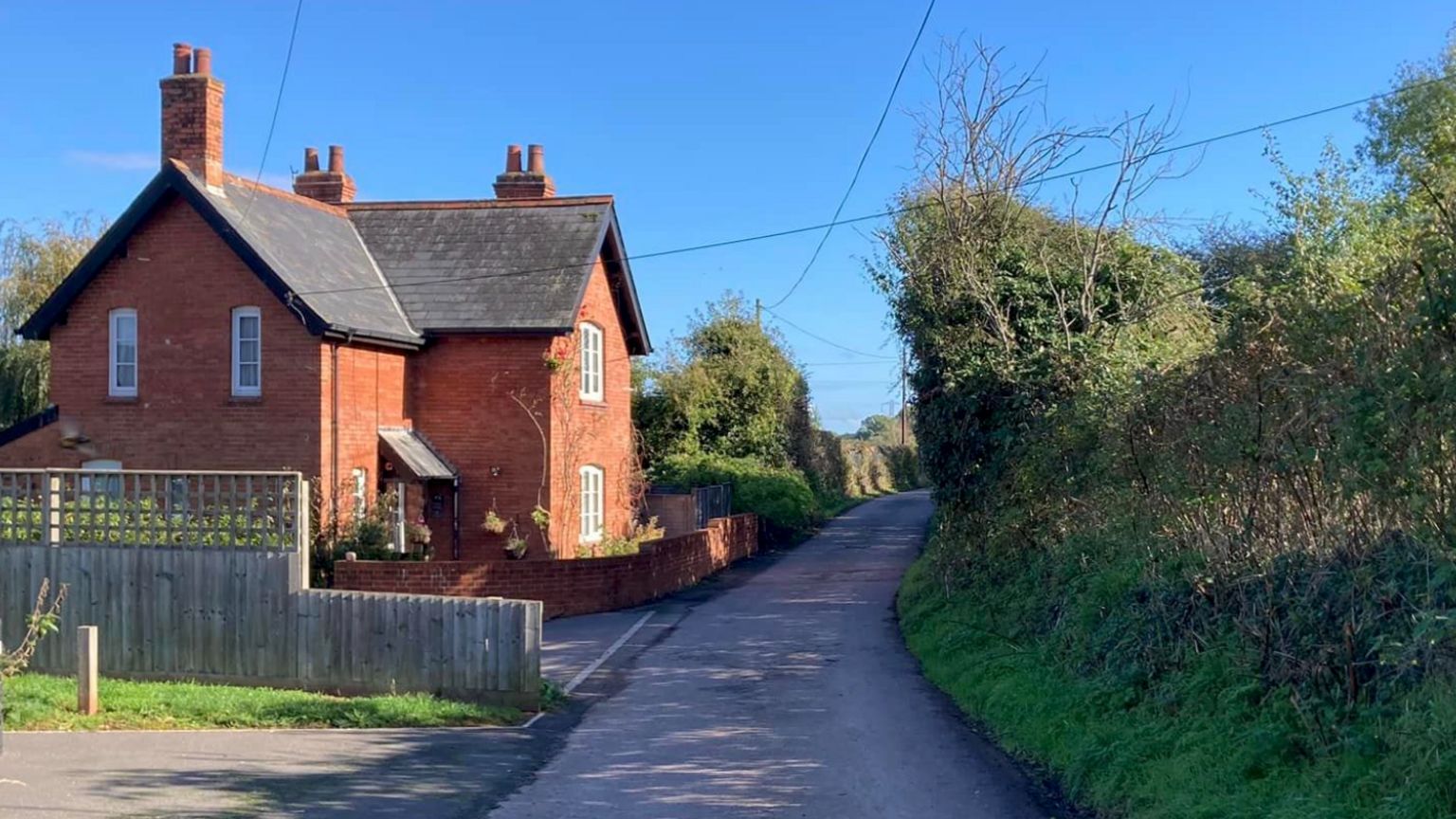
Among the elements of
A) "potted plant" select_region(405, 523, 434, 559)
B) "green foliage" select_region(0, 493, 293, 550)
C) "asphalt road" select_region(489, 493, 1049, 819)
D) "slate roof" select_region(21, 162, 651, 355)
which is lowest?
"asphalt road" select_region(489, 493, 1049, 819)

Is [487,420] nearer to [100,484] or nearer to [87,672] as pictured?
[100,484]

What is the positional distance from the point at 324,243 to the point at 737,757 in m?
17.2

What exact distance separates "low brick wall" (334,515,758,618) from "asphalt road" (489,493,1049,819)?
1873 millimetres

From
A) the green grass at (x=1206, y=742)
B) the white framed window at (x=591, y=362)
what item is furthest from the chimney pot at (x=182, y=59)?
the green grass at (x=1206, y=742)

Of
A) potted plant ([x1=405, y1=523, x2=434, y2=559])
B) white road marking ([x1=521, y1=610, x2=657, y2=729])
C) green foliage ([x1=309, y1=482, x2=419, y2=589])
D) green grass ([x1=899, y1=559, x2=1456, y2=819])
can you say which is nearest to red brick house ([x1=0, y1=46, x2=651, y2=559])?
green foliage ([x1=309, y1=482, x2=419, y2=589])

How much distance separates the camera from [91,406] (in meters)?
21.7

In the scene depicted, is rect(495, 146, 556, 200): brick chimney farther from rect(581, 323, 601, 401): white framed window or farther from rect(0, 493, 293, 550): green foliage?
rect(0, 493, 293, 550): green foliage

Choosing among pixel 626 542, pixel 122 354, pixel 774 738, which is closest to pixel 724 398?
pixel 626 542

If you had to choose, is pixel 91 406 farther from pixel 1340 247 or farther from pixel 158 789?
pixel 1340 247

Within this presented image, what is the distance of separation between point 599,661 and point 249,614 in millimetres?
4557

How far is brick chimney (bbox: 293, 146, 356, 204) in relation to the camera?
27.1m

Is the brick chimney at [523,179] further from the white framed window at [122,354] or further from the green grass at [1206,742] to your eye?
the green grass at [1206,742]

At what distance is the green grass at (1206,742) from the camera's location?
6059 millimetres

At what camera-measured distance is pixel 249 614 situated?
14.0 meters
